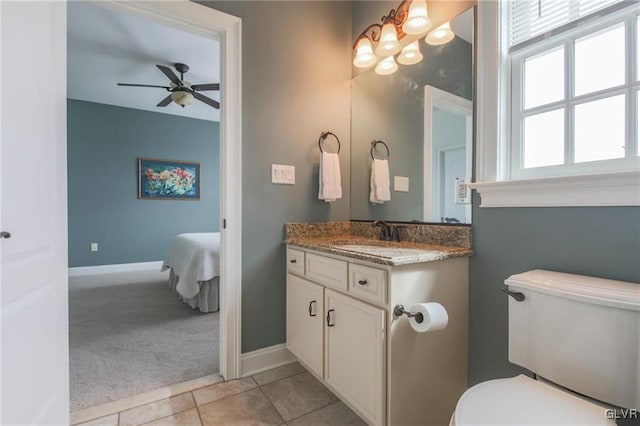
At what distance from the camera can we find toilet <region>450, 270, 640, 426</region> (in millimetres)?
818

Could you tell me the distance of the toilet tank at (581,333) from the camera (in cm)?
84

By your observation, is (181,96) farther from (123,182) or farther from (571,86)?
(571,86)

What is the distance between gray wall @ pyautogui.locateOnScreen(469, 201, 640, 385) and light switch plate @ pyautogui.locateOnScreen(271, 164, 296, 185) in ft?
3.63

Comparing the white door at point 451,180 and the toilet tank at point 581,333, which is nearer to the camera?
the toilet tank at point 581,333

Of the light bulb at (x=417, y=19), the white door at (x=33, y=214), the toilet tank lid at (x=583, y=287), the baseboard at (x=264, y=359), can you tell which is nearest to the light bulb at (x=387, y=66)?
the light bulb at (x=417, y=19)

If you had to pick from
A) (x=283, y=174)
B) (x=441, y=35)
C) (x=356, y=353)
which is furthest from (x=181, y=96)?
(x=356, y=353)

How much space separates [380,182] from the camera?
2.03 m

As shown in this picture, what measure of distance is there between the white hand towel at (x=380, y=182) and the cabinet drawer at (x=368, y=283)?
754 mm

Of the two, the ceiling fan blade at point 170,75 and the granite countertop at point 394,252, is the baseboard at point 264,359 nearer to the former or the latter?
the granite countertop at point 394,252

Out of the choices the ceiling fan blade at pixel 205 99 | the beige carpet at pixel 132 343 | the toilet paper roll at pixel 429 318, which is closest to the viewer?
the toilet paper roll at pixel 429 318

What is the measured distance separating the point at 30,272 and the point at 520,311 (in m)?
1.78

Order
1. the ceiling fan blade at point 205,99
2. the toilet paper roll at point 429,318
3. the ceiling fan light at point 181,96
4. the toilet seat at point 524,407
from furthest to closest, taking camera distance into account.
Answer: the ceiling fan blade at point 205,99, the ceiling fan light at point 181,96, the toilet paper roll at point 429,318, the toilet seat at point 524,407

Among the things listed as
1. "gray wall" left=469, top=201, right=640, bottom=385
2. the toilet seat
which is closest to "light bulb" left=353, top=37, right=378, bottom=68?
"gray wall" left=469, top=201, right=640, bottom=385

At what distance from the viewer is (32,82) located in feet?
3.70
